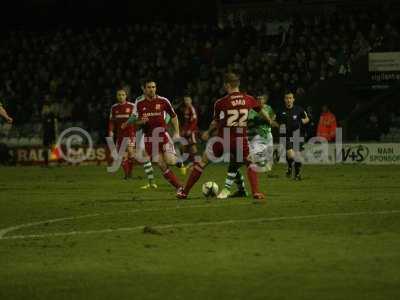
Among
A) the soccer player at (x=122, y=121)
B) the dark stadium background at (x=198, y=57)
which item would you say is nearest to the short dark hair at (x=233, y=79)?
the soccer player at (x=122, y=121)

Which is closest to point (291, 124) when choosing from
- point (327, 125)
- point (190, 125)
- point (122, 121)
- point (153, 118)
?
point (122, 121)

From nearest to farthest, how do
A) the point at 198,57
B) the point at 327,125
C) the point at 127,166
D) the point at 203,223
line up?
the point at 203,223
the point at 127,166
the point at 327,125
the point at 198,57

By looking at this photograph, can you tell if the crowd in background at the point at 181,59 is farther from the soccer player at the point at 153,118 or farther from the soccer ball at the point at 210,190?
the soccer ball at the point at 210,190

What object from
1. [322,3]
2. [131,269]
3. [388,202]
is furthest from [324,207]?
[322,3]

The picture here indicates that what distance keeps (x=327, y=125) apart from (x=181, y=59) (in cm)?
858

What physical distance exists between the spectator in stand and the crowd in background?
1.92 m

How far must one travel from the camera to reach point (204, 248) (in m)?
11.0

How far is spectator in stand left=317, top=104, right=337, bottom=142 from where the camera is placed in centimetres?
3191

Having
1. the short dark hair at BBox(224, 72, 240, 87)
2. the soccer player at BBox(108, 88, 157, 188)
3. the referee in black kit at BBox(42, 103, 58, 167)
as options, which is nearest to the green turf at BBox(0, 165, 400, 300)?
the short dark hair at BBox(224, 72, 240, 87)

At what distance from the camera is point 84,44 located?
41.2m

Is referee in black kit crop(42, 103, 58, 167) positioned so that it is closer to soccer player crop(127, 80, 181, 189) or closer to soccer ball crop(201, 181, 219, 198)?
soccer player crop(127, 80, 181, 189)

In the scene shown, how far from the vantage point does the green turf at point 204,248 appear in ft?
28.4

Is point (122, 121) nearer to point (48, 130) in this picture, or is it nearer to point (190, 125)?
point (190, 125)

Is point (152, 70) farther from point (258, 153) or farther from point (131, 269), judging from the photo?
point (131, 269)
